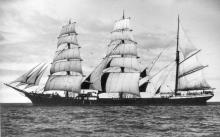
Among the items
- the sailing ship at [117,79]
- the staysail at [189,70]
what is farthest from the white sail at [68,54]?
the staysail at [189,70]

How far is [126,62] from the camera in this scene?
57.3 metres

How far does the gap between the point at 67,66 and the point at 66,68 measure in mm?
447

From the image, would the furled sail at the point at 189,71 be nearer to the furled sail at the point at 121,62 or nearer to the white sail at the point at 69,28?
the furled sail at the point at 121,62

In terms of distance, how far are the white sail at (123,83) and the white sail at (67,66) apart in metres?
5.44

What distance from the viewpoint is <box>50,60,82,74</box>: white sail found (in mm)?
55259

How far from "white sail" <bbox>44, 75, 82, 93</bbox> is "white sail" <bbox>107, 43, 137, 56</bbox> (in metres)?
7.03

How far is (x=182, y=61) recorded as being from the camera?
181ft

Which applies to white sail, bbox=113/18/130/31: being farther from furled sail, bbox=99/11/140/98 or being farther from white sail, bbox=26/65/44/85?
white sail, bbox=26/65/44/85

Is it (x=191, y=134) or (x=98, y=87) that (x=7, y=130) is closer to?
(x=191, y=134)

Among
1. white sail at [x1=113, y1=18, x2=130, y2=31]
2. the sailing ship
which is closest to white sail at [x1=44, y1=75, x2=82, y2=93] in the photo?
the sailing ship

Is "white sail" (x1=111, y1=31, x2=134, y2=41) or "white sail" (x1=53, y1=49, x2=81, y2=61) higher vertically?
"white sail" (x1=111, y1=31, x2=134, y2=41)

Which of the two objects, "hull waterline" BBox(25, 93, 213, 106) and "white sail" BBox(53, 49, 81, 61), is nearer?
"hull waterline" BBox(25, 93, 213, 106)

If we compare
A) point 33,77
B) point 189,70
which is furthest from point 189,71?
point 33,77

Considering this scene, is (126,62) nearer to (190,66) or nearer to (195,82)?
(190,66)
